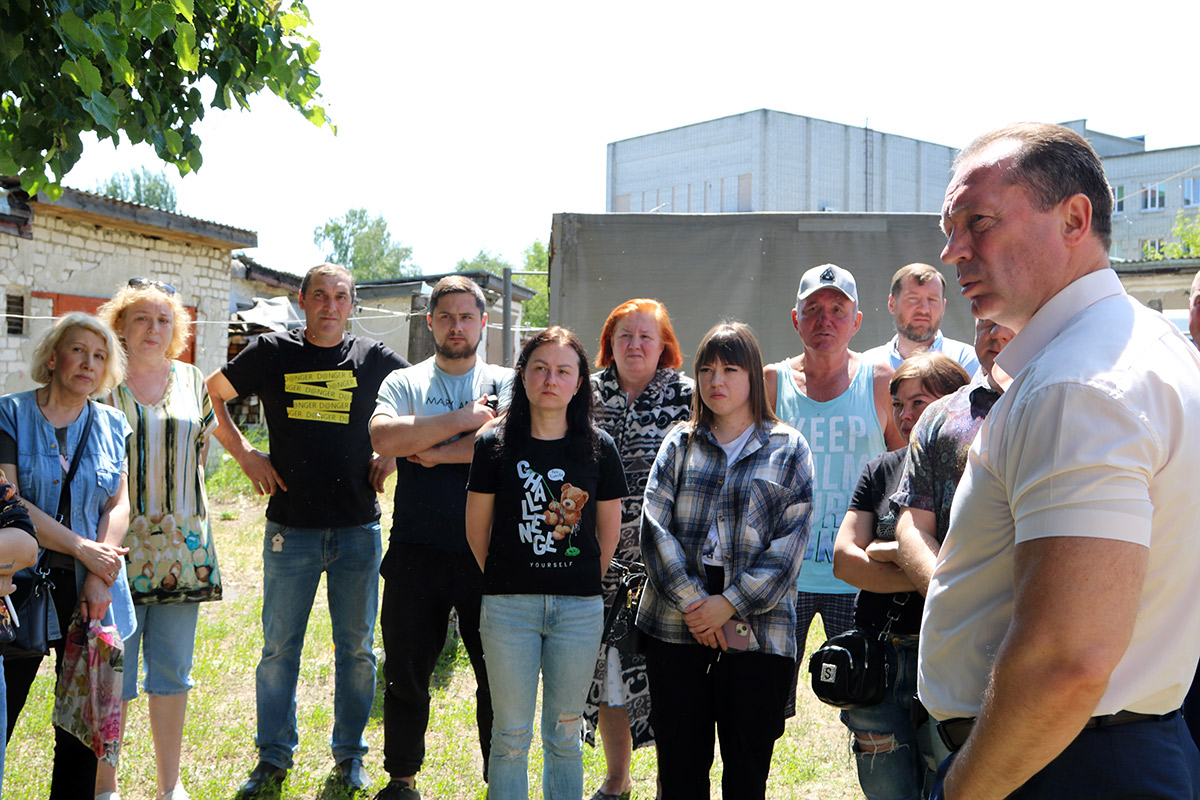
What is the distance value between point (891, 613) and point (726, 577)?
2.21 ft

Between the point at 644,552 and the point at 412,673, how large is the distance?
122cm

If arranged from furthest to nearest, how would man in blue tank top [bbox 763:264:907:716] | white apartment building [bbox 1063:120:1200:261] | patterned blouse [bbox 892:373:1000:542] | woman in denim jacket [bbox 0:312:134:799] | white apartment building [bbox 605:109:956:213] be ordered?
white apartment building [bbox 1063:120:1200:261] → white apartment building [bbox 605:109:956:213] → man in blue tank top [bbox 763:264:907:716] → woman in denim jacket [bbox 0:312:134:799] → patterned blouse [bbox 892:373:1000:542]

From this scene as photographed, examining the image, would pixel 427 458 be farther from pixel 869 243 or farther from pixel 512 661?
pixel 869 243

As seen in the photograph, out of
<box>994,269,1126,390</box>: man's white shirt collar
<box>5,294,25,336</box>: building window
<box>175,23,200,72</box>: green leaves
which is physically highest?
<box>175,23,200,72</box>: green leaves

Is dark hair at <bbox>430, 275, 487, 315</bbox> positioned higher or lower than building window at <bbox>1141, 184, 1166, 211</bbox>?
lower

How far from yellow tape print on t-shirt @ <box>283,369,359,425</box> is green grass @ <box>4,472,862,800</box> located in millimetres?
1642

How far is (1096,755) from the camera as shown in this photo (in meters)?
1.38

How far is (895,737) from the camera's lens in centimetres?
264

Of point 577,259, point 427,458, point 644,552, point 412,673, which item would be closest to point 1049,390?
point 644,552

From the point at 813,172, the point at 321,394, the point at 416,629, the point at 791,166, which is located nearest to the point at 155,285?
the point at 321,394

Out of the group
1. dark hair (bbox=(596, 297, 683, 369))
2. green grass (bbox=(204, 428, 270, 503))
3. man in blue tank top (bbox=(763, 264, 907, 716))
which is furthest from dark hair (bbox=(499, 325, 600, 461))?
green grass (bbox=(204, 428, 270, 503))

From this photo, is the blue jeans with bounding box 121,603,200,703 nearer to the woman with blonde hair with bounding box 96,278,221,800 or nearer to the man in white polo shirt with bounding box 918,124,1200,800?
the woman with blonde hair with bounding box 96,278,221,800

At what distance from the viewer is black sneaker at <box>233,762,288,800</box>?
3.74 meters

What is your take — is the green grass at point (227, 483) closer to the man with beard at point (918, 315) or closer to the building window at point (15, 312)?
the building window at point (15, 312)
